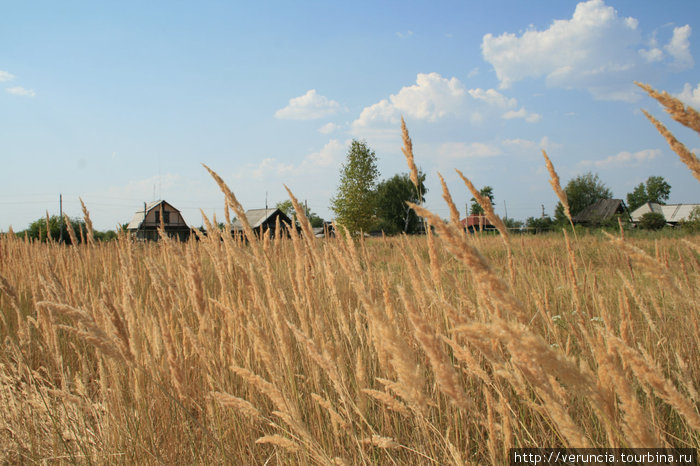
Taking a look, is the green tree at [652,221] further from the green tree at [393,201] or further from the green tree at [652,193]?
the green tree at [652,193]

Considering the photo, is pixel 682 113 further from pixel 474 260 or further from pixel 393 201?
pixel 393 201

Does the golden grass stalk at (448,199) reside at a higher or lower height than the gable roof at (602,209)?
lower

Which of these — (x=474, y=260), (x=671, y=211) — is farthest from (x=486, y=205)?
(x=671, y=211)

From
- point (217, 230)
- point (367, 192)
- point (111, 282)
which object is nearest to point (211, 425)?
point (217, 230)

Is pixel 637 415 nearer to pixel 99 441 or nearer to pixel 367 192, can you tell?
pixel 99 441

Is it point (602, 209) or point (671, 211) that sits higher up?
point (602, 209)

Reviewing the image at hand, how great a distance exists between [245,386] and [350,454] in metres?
0.60

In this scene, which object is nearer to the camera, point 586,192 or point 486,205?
point 486,205

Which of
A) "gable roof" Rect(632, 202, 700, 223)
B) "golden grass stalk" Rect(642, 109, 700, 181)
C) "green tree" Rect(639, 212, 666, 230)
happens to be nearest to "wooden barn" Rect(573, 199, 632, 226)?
"gable roof" Rect(632, 202, 700, 223)

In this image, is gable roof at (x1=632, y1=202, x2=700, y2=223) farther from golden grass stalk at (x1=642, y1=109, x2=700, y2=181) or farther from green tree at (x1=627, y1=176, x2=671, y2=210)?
golden grass stalk at (x1=642, y1=109, x2=700, y2=181)

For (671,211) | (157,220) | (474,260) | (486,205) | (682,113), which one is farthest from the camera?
(671,211)

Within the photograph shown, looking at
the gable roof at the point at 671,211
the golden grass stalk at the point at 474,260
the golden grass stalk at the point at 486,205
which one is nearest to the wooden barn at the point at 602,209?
the gable roof at the point at 671,211

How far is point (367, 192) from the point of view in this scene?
119 feet

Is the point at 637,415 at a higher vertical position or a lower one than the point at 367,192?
lower
